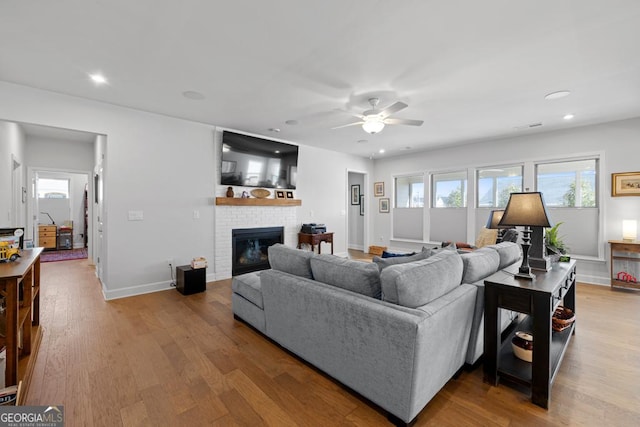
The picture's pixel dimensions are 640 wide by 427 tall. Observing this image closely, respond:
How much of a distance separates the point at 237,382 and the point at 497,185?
581 centimetres

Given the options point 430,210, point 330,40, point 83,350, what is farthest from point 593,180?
point 83,350

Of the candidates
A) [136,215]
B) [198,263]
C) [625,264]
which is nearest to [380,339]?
[198,263]

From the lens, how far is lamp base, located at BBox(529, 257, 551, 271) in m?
2.29

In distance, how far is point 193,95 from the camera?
3.35 metres

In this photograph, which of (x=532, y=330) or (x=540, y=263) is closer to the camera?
(x=532, y=330)

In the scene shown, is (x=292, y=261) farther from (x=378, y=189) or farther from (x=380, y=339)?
(x=378, y=189)

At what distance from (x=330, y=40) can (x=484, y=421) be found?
2805mm

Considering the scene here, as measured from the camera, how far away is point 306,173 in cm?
608

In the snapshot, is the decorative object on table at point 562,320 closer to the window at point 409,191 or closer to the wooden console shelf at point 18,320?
the wooden console shelf at point 18,320

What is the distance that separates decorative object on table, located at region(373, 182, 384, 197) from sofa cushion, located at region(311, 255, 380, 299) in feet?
18.1

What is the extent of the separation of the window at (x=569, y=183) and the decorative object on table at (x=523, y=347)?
13.0ft

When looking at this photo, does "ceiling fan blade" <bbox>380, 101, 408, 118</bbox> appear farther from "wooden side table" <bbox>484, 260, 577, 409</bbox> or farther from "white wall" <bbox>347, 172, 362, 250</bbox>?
"white wall" <bbox>347, 172, 362, 250</bbox>

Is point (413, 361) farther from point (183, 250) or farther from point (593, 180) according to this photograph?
point (593, 180)

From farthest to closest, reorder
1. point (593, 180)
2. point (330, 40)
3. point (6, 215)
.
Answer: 1. point (593, 180)
2. point (6, 215)
3. point (330, 40)
